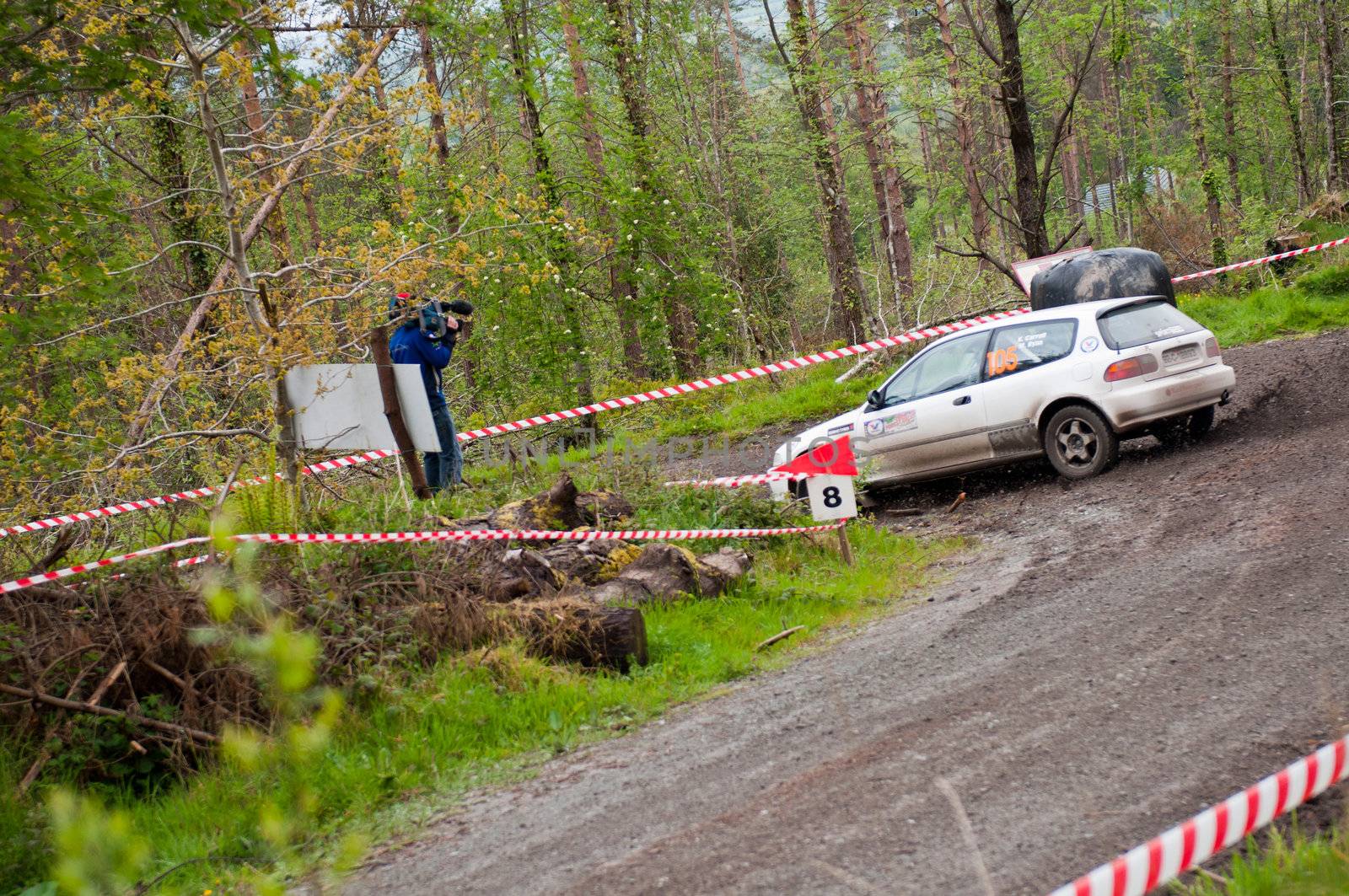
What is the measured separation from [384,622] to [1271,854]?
5.43m

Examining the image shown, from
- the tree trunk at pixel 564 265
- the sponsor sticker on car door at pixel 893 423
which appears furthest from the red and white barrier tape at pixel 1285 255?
the tree trunk at pixel 564 265

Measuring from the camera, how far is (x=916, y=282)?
25266 millimetres

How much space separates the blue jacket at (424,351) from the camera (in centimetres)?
1137

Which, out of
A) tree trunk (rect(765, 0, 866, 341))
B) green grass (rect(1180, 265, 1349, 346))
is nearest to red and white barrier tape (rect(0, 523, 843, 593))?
green grass (rect(1180, 265, 1349, 346))

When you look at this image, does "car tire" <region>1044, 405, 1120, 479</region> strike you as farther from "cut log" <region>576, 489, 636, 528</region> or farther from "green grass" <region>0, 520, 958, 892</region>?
"cut log" <region>576, 489, 636, 528</region>

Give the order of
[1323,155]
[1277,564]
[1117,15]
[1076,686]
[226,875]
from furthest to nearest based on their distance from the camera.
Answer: [1323,155] → [1117,15] → [1277,564] → [1076,686] → [226,875]

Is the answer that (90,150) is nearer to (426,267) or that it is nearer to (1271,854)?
(426,267)

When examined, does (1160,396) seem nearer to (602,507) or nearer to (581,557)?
(602,507)

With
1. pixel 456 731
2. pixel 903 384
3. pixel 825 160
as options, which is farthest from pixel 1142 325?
pixel 825 160

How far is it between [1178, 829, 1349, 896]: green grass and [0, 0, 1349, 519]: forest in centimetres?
746

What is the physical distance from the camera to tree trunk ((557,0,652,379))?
71.2ft

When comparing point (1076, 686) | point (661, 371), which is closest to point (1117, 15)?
point (661, 371)

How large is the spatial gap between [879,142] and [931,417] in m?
18.5

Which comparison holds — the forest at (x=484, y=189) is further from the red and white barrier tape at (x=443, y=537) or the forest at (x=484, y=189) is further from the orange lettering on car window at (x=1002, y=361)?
the orange lettering on car window at (x=1002, y=361)
